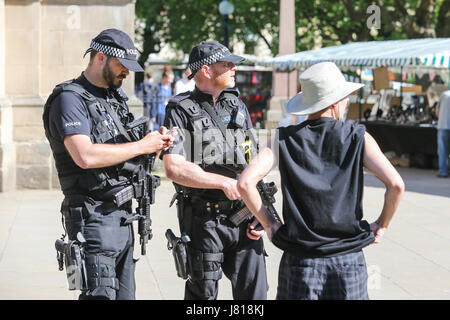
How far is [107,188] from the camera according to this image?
173 inches

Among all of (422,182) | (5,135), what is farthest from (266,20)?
(5,135)

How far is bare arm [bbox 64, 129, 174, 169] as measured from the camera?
Answer: 424 cm

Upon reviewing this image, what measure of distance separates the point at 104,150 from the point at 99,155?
38mm

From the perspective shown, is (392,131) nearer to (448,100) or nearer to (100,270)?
(448,100)

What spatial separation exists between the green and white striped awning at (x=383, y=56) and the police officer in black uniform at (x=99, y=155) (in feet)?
39.7

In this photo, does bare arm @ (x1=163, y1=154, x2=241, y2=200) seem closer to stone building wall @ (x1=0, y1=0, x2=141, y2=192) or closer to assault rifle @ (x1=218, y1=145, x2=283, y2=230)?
assault rifle @ (x1=218, y1=145, x2=283, y2=230)

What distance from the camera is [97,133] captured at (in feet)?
14.5

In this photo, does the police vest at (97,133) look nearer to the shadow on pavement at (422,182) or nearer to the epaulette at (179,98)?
the epaulette at (179,98)

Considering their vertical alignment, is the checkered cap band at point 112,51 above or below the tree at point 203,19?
below

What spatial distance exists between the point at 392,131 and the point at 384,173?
15121mm

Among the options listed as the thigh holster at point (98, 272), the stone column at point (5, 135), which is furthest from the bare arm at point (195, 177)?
the stone column at point (5, 135)

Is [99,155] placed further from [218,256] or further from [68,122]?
[218,256]

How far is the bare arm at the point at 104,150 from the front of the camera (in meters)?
4.24

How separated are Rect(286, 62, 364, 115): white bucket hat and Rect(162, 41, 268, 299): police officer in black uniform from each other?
801mm
